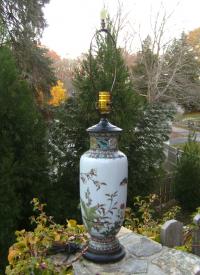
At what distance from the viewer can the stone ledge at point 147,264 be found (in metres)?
2.32

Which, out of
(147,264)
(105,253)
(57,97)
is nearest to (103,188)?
(105,253)

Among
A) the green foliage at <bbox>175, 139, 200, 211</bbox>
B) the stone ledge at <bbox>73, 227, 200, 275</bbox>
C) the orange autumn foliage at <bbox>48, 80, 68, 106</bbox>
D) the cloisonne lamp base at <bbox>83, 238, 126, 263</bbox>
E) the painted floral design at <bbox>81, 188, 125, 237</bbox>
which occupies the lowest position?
the green foliage at <bbox>175, 139, 200, 211</bbox>

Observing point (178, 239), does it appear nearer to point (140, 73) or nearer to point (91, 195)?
point (91, 195)

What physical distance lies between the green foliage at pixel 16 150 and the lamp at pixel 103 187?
123 cm

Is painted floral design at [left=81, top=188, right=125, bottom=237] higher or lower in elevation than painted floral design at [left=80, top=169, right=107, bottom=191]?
lower

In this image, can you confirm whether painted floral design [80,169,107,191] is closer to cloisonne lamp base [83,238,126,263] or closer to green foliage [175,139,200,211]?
cloisonne lamp base [83,238,126,263]

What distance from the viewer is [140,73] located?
736 inches

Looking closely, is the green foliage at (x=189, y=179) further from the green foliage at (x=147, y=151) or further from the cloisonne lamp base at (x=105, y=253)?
the cloisonne lamp base at (x=105, y=253)

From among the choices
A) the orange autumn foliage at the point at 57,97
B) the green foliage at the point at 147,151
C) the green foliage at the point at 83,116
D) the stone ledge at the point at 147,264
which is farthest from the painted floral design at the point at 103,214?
the orange autumn foliage at the point at 57,97

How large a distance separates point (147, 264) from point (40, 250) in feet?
2.84

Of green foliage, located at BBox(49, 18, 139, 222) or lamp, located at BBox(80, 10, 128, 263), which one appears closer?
lamp, located at BBox(80, 10, 128, 263)

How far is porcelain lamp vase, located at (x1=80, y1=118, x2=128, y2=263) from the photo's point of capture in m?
2.29

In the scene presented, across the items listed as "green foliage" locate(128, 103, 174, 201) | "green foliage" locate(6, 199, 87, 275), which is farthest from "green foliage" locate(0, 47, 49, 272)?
"green foliage" locate(128, 103, 174, 201)

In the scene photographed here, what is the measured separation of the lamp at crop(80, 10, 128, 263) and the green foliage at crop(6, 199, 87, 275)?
308 mm
